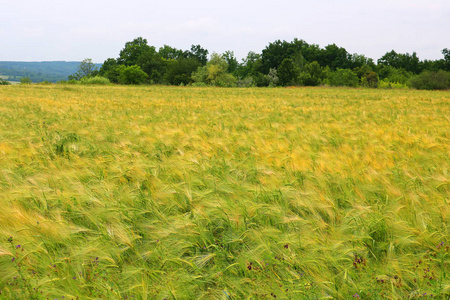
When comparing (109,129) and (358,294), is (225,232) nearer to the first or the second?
(358,294)

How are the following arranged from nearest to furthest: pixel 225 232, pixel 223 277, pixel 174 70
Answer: pixel 223 277 < pixel 225 232 < pixel 174 70

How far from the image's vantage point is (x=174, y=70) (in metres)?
66.3

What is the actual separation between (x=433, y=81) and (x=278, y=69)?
84.8 feet

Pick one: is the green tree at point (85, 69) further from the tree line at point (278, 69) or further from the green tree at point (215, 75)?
the green tree at point (215, 75)

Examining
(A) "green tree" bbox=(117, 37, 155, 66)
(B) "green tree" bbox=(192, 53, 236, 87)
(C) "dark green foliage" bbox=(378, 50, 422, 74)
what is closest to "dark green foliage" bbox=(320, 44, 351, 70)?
(C) "dark green foliage" bbox=(378, 50, 422, 74)

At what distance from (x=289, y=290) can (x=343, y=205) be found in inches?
55.2

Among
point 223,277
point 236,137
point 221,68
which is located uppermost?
point 221,68

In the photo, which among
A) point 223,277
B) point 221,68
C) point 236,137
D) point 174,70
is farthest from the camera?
point 174,70

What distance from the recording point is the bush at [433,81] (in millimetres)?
39903

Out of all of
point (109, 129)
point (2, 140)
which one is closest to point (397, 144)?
point (109, 129)

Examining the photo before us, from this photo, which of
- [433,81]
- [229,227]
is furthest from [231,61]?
[229,227]

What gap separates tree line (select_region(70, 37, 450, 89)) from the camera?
56.8 m

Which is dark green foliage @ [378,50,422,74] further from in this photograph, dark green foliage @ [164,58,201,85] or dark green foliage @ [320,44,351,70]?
dark green foliage @ [164,58,201,85]

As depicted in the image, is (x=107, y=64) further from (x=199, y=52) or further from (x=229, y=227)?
(x=229, y=227)
